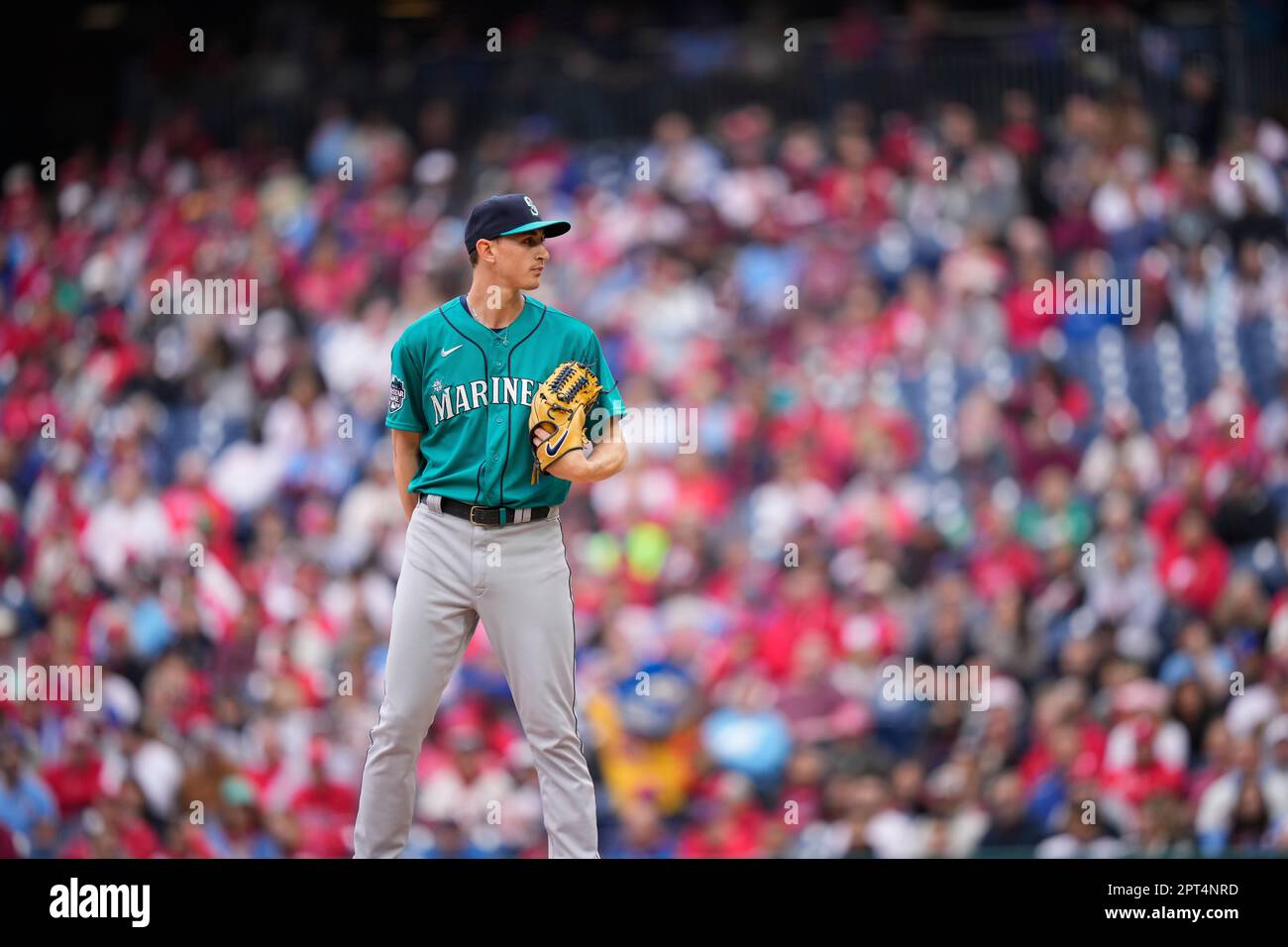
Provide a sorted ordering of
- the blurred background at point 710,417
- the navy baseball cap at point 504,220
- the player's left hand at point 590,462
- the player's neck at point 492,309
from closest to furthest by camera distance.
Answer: the player's left hand at point 590,462 < the navy baseball cap at point 504,220 < the player's neck at point 492,309 < the blurred background at point 710,417

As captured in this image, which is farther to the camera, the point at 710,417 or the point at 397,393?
the point at 710,417

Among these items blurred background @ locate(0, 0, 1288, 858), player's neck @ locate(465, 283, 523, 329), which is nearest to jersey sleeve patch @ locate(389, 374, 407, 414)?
player's neck @ locate(465, 283, 523, 329)

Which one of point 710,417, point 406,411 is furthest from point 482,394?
point 710,417

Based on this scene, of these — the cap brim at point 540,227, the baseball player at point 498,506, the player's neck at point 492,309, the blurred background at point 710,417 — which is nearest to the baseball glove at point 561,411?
the baseball player at point 498,506

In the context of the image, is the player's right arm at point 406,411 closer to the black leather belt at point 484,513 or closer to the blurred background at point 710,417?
the black leather belt at point 484,513

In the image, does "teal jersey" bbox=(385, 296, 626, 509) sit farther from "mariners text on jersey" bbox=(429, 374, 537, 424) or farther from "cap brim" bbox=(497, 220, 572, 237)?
"cap brim" bbox=(497, 220, 572, 237)

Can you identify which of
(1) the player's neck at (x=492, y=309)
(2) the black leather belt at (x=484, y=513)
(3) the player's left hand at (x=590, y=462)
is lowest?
(2) the black leather belt at (x=484, y=513)

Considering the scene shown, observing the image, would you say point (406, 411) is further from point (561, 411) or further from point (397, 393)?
point (561, 411)

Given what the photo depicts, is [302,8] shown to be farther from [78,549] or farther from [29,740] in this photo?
[29,740]
